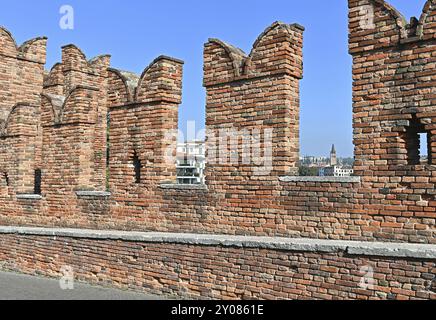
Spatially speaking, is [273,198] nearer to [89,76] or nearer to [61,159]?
[61,159]

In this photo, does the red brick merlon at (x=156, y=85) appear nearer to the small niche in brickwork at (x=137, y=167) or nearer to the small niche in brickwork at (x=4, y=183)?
the small niche in brickwork at (x=137, y=167)

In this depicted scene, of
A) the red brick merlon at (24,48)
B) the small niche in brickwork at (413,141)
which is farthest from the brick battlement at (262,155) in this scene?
the red brick merlon at (24,48)

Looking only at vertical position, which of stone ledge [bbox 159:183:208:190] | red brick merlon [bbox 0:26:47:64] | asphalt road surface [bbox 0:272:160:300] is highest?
red brick merlon [bbox 0:26:47:64]

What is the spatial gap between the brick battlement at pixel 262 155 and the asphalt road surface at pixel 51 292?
528mm

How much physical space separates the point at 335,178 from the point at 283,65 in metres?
1.80

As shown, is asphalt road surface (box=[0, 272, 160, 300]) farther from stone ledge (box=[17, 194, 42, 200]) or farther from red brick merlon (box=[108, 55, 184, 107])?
red brick merlon (box=[108, 55, 184, 107])

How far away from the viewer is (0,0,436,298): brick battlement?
639 centimetres

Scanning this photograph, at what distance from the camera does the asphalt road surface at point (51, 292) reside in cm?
809

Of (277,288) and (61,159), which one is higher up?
(61,159)

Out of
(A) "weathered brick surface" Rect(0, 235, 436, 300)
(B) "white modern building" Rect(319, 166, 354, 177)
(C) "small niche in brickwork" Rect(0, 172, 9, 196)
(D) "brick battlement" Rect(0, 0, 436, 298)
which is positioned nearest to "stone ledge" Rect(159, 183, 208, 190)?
(D) "brick battlement" Rect(0, 0, 436, 298)

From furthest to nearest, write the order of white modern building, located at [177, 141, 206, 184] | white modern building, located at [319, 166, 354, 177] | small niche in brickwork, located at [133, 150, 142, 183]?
white modern building, located at [177, 141, 206, 184]
small niche in brickwork, located at [133, 150, 142, 183]
white modern building, located at [319, 166, 354, 177]

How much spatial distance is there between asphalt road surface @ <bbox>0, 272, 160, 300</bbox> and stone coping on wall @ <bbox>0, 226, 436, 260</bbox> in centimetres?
85

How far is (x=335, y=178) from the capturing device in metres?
6.86
